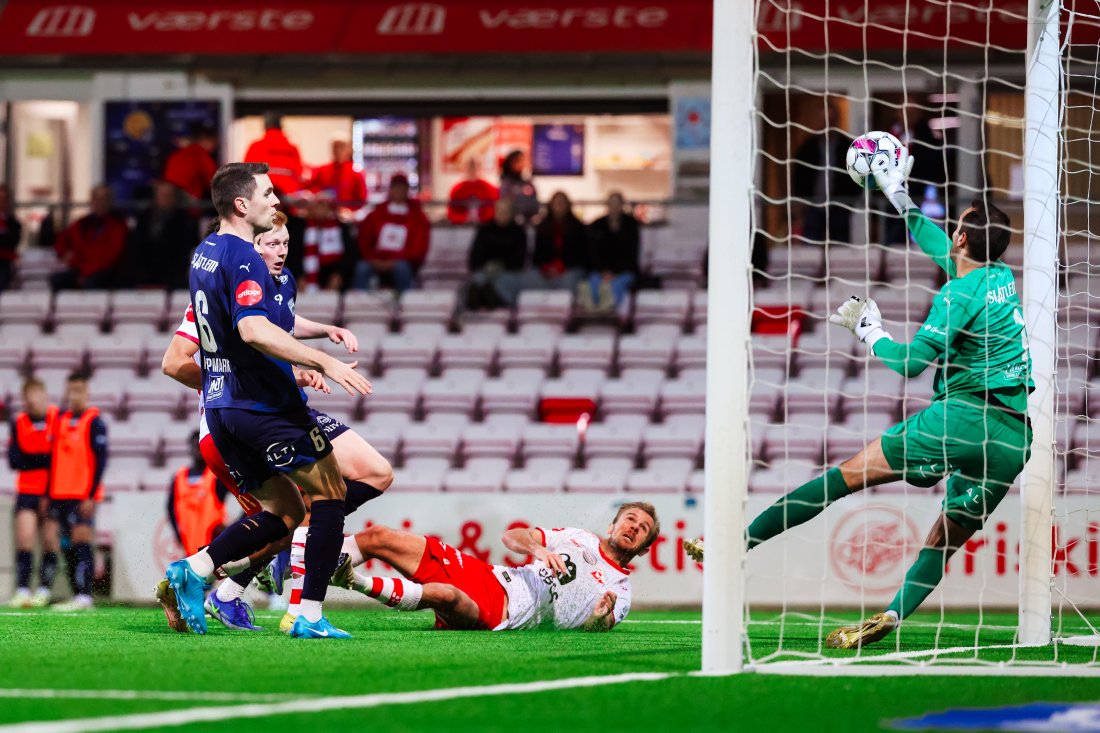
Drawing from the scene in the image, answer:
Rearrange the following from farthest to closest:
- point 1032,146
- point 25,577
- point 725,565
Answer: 1. point 25,577
2. point 1032,146
3. point 725,565

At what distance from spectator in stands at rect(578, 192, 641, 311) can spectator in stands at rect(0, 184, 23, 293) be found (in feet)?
19.3

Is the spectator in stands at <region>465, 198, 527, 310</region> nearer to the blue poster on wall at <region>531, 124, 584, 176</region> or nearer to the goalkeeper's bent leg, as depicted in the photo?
the blue poster on wall at <region>531, 124, 584, 176</region>

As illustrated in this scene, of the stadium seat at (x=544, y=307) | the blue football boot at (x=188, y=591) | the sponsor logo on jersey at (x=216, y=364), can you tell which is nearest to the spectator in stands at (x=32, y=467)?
the stadium seat at (x=544, y=307)

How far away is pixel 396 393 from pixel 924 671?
9.12 metres

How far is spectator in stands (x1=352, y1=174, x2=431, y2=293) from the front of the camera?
51.5 ft

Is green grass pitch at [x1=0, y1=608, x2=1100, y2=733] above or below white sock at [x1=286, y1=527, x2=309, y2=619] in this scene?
below

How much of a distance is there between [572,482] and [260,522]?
20.8 ft

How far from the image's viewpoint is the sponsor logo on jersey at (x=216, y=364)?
6539 mm

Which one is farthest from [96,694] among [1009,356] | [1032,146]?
[1032,146]

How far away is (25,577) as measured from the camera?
469 inches

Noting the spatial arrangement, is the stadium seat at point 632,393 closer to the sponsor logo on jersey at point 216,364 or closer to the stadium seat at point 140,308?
the stadium seat at point 140,308

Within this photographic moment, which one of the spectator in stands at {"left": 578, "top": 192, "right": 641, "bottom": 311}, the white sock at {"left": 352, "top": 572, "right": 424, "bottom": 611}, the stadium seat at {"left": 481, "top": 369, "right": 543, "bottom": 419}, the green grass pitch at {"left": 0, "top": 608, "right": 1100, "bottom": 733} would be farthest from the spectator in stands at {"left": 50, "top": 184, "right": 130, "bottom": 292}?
the white sock at {"left": 352, "top": 572, "right": 424, "bottom": 611}

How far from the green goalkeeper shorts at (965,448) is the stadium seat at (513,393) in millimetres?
7653

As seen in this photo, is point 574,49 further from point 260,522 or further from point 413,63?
point 260,522
